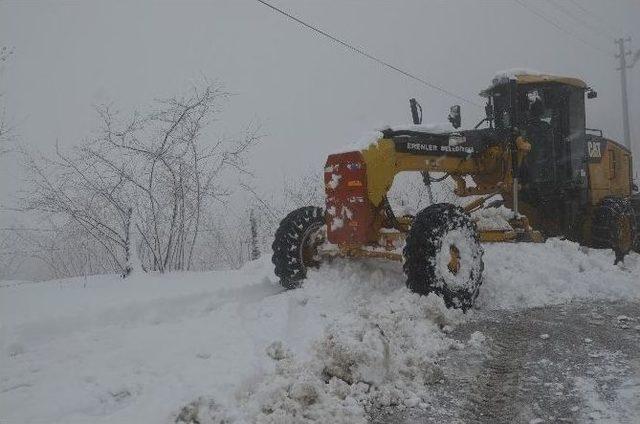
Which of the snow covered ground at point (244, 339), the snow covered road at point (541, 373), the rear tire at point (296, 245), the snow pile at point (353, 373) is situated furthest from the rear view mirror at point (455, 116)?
the snow pile at point (353, 373)

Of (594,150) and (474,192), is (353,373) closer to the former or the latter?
(474,192)

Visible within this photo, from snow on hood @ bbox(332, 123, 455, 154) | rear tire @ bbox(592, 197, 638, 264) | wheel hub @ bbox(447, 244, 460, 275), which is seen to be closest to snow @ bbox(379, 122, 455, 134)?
snow on hood @ bbox(332, 123, 455, 154)

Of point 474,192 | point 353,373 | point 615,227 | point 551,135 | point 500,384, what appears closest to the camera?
point 353,373

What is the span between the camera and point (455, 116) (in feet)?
20.4

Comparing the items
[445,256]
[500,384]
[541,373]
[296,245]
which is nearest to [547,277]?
[445,256]

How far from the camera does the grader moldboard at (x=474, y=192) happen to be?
4633 mm

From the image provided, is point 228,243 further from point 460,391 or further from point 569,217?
point 460,391

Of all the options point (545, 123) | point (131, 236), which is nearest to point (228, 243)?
point (131, 236)

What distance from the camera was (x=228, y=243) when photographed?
38.0m

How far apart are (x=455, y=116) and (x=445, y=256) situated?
2.40 meters

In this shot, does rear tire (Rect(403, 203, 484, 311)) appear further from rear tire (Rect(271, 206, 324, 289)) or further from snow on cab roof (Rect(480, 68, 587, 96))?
snow on cab roof (Rect(480, 68, 587, 96))

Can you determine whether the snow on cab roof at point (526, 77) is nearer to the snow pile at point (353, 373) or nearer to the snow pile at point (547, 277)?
the snow pile at point (547, 277)

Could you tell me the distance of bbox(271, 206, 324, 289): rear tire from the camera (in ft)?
18.4

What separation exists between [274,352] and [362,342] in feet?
1.94
